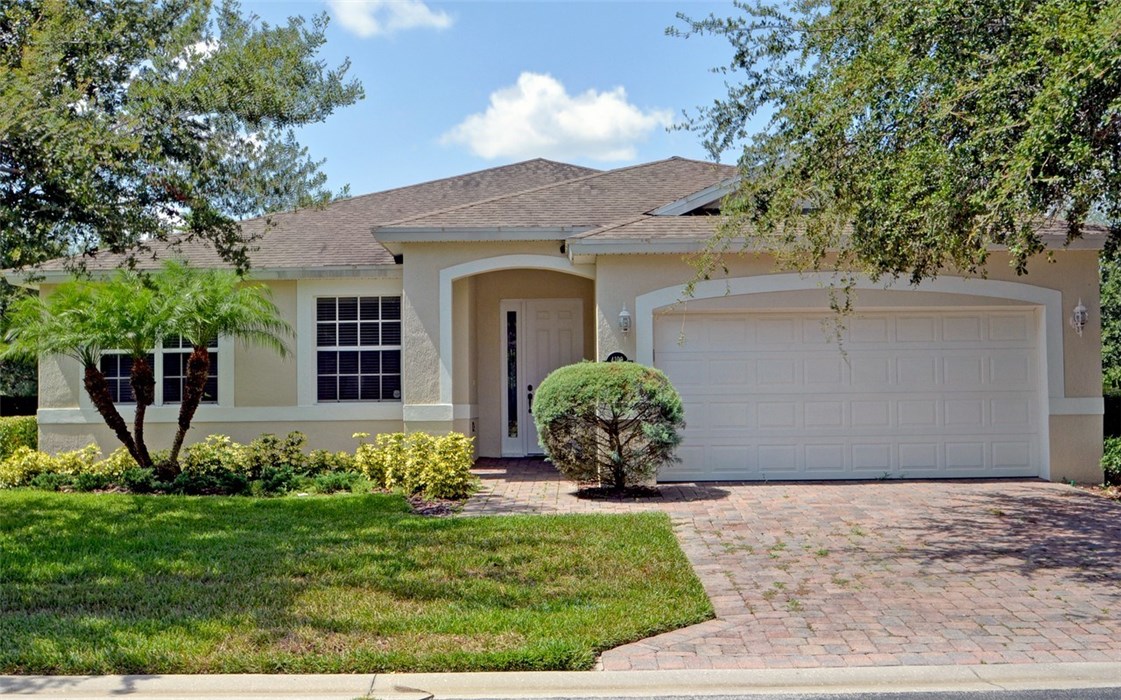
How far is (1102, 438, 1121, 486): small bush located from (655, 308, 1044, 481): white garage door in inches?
31.4

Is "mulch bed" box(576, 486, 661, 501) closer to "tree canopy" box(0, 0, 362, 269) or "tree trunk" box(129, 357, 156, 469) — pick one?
"tree canopy" box(0, 0, 362, 269)

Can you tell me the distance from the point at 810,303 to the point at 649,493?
11.1 feet

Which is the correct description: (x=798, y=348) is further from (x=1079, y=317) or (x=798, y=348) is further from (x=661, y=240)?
(x=1079, y=317)

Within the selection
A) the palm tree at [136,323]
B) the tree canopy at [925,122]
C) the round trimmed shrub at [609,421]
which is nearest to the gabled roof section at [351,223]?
the palm tree at [136,323]

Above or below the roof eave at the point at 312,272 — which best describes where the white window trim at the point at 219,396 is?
below

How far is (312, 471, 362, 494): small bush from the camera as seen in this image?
11805 mm

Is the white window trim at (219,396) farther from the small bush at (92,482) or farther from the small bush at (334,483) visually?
the small bush at (334,483)

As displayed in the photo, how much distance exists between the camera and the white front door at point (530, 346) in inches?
608

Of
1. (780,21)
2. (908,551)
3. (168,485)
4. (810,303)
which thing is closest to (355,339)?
(168,485)

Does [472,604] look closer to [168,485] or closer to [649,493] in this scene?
[649,493]

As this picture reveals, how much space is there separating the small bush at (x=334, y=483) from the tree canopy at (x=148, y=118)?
124 inches

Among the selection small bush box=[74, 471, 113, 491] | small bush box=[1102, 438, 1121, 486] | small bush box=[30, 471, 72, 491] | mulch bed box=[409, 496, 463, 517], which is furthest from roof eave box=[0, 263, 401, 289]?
small bush box=[1102, 438, 1121, 486]

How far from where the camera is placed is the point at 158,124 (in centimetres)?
890

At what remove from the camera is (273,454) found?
13.2 m
